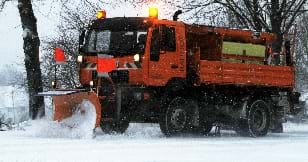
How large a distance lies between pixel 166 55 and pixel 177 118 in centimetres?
151

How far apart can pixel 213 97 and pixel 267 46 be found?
308cm

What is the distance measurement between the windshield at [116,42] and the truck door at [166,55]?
305mm

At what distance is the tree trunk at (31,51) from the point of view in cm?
2008

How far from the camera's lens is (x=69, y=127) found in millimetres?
14281

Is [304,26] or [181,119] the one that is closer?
[181,119]

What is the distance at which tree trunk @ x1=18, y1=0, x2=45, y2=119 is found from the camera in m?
20.1

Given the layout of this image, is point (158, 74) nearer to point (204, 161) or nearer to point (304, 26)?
point (204, 161)

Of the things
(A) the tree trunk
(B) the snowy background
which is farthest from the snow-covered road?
(A) the tree trunk

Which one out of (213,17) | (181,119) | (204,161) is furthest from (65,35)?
(204,161)

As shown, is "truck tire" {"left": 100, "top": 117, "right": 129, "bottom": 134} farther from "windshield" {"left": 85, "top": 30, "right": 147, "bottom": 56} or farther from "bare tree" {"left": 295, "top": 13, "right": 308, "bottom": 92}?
"bare tree" {"left": 295, "top": 13, "right": 308, "bottom": 92}

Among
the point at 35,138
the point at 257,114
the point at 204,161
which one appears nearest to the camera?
the point at 204,161

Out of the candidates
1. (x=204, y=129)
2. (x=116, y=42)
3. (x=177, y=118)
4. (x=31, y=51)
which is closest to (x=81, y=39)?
(x=116, y=42)

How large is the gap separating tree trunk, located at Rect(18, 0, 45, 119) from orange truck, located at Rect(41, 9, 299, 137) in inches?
187

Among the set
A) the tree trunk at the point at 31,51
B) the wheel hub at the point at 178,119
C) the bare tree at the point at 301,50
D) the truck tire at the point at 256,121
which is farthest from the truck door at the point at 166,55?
the bare tree at the point at 301,50
